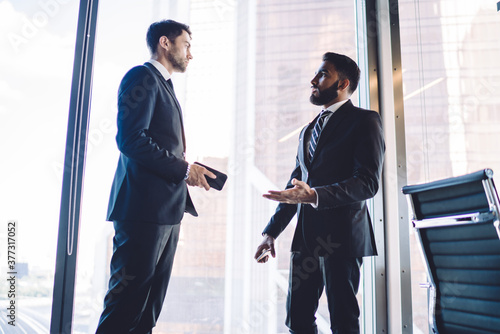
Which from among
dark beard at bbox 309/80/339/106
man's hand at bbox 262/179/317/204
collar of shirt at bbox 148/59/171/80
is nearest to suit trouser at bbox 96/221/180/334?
man's hand at bbox 262/179/317/204

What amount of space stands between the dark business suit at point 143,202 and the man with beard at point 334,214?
1.42ft

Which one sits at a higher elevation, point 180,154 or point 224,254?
point 180,154

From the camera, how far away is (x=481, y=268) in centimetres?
155

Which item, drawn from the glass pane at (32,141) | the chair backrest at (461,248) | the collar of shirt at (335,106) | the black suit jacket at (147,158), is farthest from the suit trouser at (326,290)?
the glass pane at (32,141)

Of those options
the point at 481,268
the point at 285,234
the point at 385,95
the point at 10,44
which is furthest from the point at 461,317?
the point at 10,44

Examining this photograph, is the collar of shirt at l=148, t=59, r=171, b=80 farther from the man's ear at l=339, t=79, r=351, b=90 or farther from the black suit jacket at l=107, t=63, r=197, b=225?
the man's ear at l=339, t=79, r=351, b=90

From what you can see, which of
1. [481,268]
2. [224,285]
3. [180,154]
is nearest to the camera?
[481,268]

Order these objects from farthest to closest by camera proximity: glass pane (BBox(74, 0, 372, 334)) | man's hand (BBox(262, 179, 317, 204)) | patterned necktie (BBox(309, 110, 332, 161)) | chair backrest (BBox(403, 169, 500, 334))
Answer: glass pane (BBox(74, 0, 372, 334))
patterned necktie (BBox(309, 110, 332, 161))
man's hand (BBox(262, 179, 317, 204))
chair backrest (BBox(403, 169, 500, 334))

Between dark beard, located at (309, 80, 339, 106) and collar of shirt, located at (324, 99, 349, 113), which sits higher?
dark beard, located at (309, 80, 339, 106)

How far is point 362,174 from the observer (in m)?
1.69

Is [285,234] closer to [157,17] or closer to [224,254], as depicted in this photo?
[224,254]

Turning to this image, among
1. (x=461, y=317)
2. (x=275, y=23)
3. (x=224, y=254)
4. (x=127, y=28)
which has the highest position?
(x=275, y=23)

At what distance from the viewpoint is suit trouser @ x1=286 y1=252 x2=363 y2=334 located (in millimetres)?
1615

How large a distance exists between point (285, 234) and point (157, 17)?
1575mm
